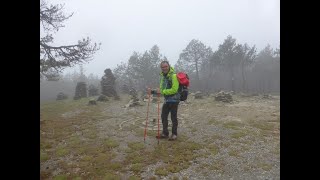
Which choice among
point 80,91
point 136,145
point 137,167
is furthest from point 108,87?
point 137,167

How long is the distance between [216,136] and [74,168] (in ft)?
19.3

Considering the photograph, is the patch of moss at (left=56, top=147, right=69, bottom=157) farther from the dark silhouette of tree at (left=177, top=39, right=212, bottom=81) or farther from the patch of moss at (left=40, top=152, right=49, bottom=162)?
the dark silhouette of tree at (left=177, top=39, right=212, bottom=81)

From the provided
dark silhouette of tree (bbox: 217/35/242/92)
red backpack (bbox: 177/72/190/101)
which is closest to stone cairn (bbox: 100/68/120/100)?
red backpack (bbox: 177/72/190/101)

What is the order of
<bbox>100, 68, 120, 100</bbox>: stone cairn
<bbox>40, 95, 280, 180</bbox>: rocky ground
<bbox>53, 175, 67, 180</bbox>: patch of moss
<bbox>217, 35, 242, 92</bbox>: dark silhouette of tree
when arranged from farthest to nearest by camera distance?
<bbox>217, 35, 242, 92</bbox>: dark silhouette of tree < <bbox>100, 68, 120, 100</bbox>: stone cairn < <bbox>40, 95, 280, 180</bbox>: rocky ground < <bbox>53, 175, 67, 180</bbox>: patch of moss

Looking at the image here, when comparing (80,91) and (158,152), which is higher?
(80,91)

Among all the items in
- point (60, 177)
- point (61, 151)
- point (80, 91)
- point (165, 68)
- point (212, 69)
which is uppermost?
point (212, 69)

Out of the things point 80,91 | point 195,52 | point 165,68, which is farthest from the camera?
point 195,52

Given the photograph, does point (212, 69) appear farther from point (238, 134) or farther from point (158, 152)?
point (158, 152)

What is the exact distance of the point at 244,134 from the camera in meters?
11.5

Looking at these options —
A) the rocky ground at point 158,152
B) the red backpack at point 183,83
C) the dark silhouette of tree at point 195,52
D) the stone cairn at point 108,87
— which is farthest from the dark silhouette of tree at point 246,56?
the red backpack at point 183,83

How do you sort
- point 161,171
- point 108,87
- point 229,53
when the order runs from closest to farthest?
point 161,171 → point 108,87 → point 229,53

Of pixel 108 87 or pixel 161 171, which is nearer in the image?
pixel 161 171
